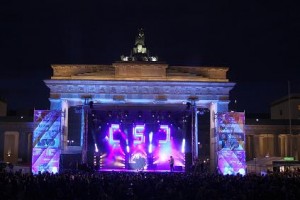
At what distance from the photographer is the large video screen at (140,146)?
45938mm

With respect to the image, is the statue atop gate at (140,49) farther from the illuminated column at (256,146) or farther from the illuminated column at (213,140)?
the illuminated column at (256,146)

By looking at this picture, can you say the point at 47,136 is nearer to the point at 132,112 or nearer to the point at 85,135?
the point at 85,135

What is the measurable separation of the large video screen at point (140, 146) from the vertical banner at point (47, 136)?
530 centimetres

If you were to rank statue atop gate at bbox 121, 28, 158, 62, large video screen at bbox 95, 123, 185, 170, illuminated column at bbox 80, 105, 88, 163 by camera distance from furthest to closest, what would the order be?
statue atop gate at bbox 121, 28, 158, 62 < large video screen at bbox 95, 123, 185, 170 < illuminated column at bbox 80, 105, 88, 163

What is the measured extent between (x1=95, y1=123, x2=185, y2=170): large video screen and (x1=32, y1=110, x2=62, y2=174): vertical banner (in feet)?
17.4

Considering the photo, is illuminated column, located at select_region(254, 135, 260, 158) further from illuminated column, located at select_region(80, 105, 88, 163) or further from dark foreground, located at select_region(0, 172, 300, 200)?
dark foreground, located at select_region(0, 172, 300, 200)

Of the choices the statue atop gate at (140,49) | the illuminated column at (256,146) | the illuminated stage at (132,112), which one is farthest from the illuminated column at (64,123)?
the illuminated column at (256,146)

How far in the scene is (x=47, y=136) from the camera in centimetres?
4894

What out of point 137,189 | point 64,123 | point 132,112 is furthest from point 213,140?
point 137,189

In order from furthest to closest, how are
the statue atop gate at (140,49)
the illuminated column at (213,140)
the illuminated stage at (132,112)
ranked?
the statue atop gate at (140,49), the illuminated column at (213,140), the illuminated stage at (132,112)

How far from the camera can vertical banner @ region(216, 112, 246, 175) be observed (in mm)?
48781

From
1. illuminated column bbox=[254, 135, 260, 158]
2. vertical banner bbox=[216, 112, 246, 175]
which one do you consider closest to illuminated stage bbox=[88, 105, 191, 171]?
vertical banner bbox=[216, 112, 246, 175]

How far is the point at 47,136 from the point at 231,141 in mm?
18689

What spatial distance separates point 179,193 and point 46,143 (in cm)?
3180
